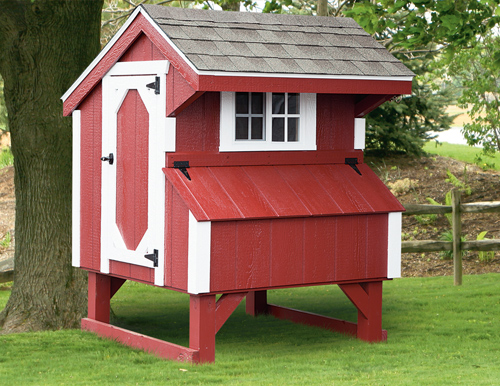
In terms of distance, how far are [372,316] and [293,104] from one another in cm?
227

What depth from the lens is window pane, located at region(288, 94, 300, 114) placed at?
26.7 feet

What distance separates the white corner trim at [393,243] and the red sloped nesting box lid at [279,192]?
127 millimetres

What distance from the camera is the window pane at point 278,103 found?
8.05 metres

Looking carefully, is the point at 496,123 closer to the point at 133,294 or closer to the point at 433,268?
the point at 433,268

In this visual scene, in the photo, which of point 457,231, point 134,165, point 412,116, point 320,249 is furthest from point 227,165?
point 412,116

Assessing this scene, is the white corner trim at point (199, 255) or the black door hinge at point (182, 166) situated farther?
the black door hinge at point (182, 166)

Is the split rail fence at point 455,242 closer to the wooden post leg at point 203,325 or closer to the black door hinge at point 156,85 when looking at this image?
the wooden post leg at point 203,325

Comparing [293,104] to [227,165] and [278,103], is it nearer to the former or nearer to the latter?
[278,103]

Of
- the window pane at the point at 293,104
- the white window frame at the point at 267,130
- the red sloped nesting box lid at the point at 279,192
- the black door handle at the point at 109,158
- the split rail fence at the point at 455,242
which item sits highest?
the window pane at the point at 293,104

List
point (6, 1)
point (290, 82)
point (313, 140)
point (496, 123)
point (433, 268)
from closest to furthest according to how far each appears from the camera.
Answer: point (290, 82) → point (313, 140) → point (6, 1) → point (433, 268) → point (496, 123)

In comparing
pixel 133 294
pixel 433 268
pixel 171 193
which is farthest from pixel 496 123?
pixel 171 193

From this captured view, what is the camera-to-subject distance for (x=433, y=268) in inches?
574

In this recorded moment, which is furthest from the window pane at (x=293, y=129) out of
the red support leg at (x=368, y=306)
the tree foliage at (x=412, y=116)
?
the tree foliage at (x=412, y=116)

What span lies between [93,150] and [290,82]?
2258mm
